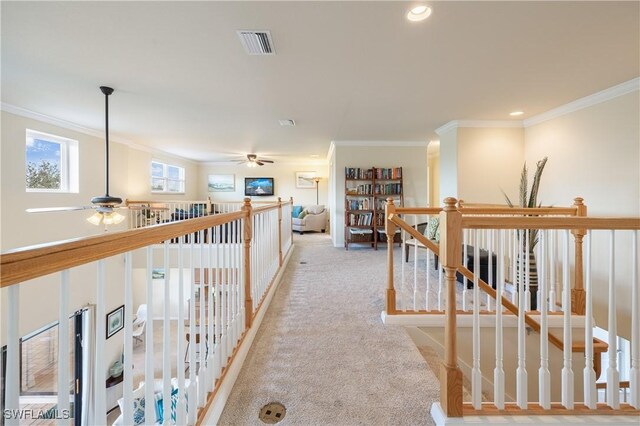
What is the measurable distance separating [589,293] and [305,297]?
7.02 ft

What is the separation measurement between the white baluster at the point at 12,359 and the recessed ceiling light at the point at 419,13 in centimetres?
220

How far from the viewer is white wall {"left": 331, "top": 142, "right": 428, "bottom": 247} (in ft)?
18.8

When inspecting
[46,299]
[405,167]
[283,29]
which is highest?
[283,29]

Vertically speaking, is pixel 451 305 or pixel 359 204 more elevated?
pixel 359 204

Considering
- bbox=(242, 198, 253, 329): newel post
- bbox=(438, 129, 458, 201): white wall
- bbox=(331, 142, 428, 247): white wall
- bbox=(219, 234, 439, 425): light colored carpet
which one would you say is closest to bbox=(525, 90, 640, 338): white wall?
bbox=(438, 129, 458, 201): white wall

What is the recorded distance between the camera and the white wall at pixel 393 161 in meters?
5.73

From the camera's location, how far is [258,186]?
906cm

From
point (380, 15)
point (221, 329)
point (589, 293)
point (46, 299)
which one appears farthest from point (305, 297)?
point (46, 299)

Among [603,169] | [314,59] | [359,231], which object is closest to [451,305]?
[314,59]

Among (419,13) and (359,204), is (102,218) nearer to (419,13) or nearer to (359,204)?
(419,13)

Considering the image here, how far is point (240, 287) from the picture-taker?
1.90 m

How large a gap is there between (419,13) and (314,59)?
884 mm

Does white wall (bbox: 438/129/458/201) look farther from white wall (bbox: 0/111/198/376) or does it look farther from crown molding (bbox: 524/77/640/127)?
white wall (bbox: 0/111/198/376)

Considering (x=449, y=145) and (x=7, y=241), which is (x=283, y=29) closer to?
(x=449, y=145)
